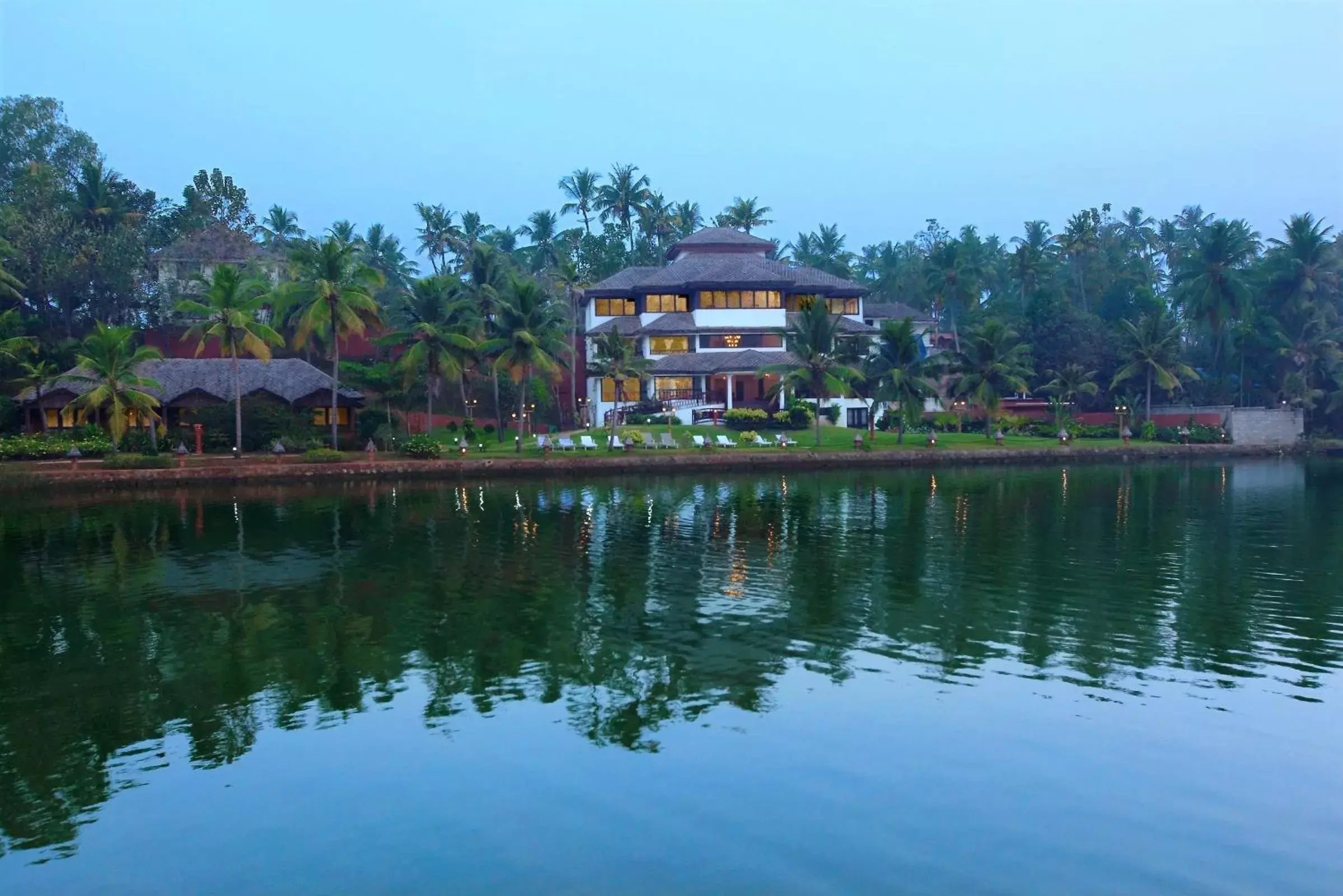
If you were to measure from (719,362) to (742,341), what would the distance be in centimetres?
485

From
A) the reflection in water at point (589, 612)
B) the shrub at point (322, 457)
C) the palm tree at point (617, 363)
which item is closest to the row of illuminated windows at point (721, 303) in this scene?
the palm tree at point (617, 363)

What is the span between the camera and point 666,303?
79.2 m

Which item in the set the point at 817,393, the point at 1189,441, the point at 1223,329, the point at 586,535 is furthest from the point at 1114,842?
the point at 1223,329

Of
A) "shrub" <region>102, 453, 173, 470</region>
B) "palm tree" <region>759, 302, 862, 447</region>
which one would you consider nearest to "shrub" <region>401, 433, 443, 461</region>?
"shrub" <region>102, 453, 173, 470</region>

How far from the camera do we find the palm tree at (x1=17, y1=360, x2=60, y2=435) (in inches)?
2311

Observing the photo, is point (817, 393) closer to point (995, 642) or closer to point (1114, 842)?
point (995, 642)

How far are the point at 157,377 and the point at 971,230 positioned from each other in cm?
8126

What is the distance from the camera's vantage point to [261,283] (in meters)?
64.7

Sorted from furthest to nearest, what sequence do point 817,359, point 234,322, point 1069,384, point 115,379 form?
point 1069,384, point 817,359, point 234,322, point 115,379

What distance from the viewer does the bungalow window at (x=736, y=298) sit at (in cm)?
7694

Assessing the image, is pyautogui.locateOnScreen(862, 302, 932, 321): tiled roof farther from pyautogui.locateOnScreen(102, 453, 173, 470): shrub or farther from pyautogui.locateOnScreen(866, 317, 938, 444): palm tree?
pyautogui.locateOnScreen(102, 453, 173, 470): shrub

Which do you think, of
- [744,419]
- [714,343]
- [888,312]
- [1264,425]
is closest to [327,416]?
[744,419]

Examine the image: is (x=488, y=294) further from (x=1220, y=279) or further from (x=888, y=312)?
(x=1220, y=279)

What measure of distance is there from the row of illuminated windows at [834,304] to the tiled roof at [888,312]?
5.47 m
